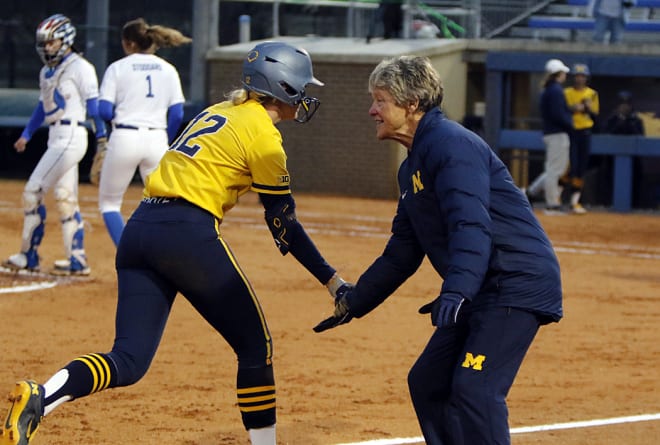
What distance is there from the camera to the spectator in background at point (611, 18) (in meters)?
21.0

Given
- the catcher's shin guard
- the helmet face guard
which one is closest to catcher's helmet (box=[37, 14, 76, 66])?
the catcher's shin guard

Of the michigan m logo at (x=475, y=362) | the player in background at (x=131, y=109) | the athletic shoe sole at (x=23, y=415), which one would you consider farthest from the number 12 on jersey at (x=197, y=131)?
the player in background at (x=131, y=109)

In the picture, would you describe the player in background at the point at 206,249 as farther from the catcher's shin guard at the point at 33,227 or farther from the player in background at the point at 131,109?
the catcher's shin guard at the point at 33,227

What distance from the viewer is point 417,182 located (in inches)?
204

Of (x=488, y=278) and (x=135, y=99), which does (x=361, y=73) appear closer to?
(x=135, y=99)

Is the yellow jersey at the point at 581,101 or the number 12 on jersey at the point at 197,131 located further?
the yellow jersey at the point at 581,101

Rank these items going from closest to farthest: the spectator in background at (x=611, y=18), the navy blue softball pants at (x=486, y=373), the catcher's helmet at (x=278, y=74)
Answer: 1. the navy blue softball pants at (x=486, y=373)
2. the catcher's helmet at (x=278, y=74)
3. the spectator in background at (x=611, y=18)

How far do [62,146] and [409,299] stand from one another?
3339 millimetres

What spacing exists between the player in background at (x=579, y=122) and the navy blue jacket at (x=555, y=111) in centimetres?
17

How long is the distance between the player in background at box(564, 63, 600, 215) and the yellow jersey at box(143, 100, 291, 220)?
46.1ft

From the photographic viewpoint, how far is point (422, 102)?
5227 mm

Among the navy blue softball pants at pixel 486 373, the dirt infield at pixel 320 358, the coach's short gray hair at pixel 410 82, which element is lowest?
the dirt infield at pixel 320 358

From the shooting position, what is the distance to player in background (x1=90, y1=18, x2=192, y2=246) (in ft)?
37.3

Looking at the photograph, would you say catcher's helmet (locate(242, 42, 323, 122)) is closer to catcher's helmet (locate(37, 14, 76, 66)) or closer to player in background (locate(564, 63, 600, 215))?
catcher's helmet (locate(37, 14, 76, 66))
